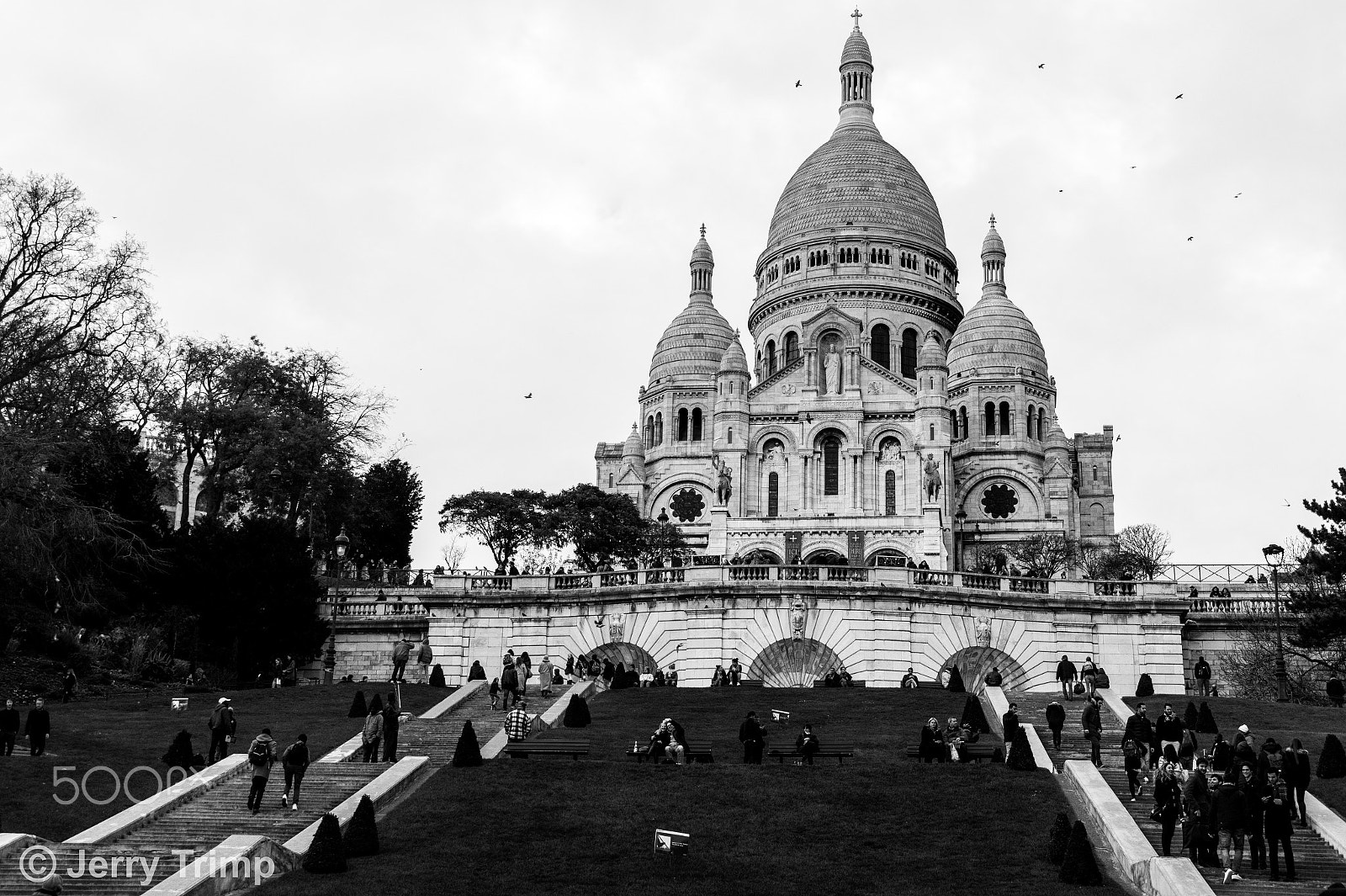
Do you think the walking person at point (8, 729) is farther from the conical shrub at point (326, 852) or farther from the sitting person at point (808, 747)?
the sitting person at point (808, 747)

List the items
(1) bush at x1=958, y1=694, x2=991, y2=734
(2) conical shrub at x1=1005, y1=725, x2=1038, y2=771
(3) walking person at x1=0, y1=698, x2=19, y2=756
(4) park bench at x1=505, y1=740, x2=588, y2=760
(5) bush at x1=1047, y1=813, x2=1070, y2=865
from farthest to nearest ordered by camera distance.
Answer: (1) bush at x1=958, y1=694, x2=991, y2=734
(4) park bench at x1=505, y1=740, x2=588, y2=760
(3) walking person at x1=0, y1=698, x2=19, y2=756
(2) conical shrub at x1=1005, y1=725, x2=1038, y2=771
(5) bush at x1=1047, y1=813, x2=1070, y2=865

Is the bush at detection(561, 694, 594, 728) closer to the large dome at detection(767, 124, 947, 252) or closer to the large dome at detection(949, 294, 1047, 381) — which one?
the large dome at detection(949, 294, 1047, 381)

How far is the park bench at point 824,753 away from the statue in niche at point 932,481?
66655 mm

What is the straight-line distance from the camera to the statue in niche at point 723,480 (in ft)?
308

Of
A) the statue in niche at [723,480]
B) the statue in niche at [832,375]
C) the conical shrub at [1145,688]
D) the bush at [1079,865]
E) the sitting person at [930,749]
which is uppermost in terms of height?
the statue in niche at [832,375]

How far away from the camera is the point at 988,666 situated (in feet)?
165

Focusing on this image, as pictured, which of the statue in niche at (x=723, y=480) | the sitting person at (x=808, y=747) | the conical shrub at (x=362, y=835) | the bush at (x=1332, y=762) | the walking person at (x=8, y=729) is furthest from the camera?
the statue in niche at (x=723, y=480)

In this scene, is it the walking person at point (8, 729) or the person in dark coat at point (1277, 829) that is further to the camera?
the walking person at point (8, 729)

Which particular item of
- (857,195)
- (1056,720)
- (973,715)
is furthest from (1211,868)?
(857,195)

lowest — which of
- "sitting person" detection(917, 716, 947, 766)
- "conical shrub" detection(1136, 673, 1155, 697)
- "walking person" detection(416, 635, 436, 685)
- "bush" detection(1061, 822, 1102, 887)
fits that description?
"bush" detection(1061, 822, 1102, 887)

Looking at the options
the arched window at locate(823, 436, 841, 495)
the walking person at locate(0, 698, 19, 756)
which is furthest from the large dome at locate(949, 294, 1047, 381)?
the walking person at locate(0, 698, 19, 756)

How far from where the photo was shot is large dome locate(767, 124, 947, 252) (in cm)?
12456

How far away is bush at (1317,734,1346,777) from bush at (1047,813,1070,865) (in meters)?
7.39

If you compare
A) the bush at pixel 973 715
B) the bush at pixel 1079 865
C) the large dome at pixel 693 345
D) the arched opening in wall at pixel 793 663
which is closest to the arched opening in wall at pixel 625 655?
the arched opening in wall at pixel 793 663
